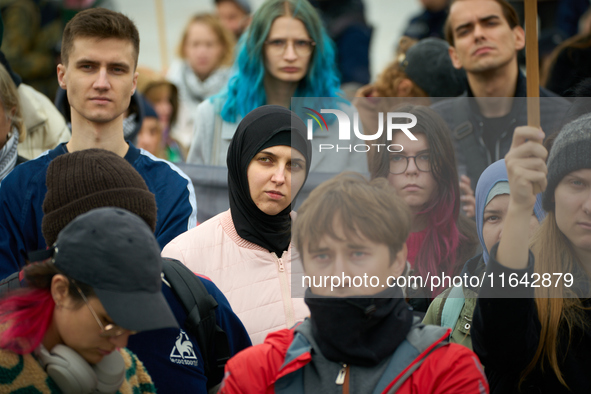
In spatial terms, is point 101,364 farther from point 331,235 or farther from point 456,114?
point 456,114

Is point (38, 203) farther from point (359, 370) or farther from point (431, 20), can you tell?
point (431, 20)

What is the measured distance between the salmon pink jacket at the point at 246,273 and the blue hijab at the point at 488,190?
32.3 inches

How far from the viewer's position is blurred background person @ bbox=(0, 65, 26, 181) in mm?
3873

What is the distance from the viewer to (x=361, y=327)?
2.27 metres

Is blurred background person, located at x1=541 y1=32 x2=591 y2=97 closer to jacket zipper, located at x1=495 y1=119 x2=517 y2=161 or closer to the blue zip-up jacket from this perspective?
jacket zipper, located at x1=495 y1=119 x2=517 y2=161

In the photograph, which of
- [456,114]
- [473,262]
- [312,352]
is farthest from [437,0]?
[312,352]

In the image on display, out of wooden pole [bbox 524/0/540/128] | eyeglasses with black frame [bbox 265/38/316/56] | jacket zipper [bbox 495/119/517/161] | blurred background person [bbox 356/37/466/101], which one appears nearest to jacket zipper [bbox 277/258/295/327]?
jacket zipper [bbox 495/119/517/161]

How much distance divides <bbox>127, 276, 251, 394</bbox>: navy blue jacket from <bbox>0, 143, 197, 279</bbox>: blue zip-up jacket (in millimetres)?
833

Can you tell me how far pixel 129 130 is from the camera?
504 cm

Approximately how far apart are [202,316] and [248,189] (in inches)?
29.3

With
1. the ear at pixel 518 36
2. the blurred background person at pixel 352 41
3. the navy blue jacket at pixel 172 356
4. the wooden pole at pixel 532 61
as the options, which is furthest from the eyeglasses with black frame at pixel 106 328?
the blurred background person at pixel 352 41

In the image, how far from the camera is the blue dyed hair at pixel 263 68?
4.62 meters

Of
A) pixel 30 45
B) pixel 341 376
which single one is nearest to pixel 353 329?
pixel 341 376

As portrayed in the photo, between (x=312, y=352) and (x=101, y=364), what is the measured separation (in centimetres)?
63
